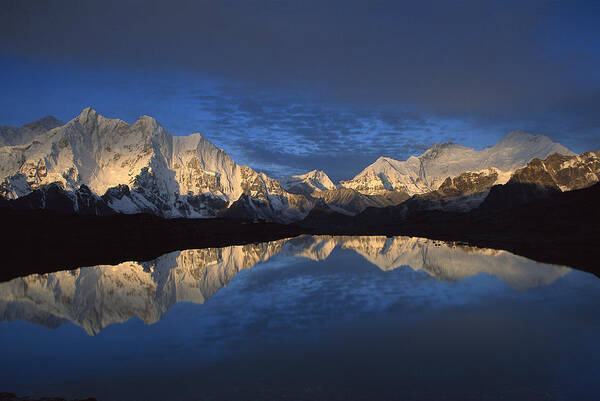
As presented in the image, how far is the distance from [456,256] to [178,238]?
8822 centimetres

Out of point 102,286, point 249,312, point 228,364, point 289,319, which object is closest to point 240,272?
point 102,286

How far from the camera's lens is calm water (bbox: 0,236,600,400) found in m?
23.4

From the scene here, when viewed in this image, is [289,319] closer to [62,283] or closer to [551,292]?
[551,292]

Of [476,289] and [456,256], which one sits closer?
[476,289]

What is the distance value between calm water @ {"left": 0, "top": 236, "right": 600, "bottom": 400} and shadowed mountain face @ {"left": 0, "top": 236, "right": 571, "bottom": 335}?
0.35m

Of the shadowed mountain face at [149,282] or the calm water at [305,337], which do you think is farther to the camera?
the shadowed mountain face at [149,282]

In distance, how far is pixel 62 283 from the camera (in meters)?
58.0

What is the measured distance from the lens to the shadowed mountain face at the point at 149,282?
4222 cm

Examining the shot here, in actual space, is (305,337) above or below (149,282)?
below

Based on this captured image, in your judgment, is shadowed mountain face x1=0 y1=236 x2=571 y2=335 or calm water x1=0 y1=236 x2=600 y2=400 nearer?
calm water x1=0 y1=236 x2=600 y2=400

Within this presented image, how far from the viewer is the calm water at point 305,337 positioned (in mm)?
23427

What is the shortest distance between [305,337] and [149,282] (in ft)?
114

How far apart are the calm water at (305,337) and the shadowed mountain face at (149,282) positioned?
354mm

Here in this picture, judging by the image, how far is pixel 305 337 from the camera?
A: 32562mm
